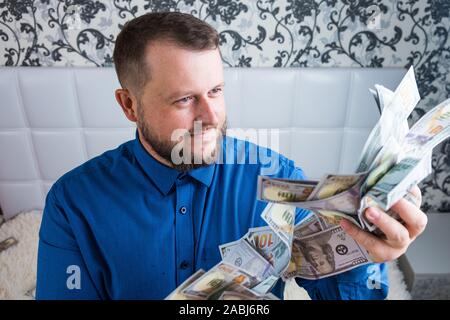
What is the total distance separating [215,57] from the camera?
3.03 ft

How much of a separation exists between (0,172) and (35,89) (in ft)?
1.73

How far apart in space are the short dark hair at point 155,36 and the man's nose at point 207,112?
12 centimetres

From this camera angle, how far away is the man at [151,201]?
3.04 feet

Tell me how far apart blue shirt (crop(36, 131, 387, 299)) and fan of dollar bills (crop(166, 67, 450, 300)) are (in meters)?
0.14

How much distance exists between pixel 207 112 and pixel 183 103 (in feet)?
0.20

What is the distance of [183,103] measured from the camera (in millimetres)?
921

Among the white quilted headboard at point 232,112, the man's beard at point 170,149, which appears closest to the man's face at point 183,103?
the man's beard at point 170,149

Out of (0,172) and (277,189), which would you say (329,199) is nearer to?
(277,189)

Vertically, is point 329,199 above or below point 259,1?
below

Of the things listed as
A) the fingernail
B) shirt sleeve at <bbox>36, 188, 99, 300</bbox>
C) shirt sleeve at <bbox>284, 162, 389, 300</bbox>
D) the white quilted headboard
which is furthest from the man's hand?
the white quilted headboard

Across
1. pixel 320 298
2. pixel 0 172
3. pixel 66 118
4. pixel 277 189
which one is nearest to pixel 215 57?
pixel 277 189

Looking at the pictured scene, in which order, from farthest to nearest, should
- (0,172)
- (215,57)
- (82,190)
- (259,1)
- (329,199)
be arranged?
1. (0,172)
2. (259,1)
3. (82,190)
4. (215,57)
5. (329,199)

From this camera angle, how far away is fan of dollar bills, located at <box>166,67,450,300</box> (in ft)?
2.14

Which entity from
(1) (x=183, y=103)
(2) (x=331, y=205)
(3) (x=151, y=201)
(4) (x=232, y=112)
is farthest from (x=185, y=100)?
(4) (x=232, y=112)
